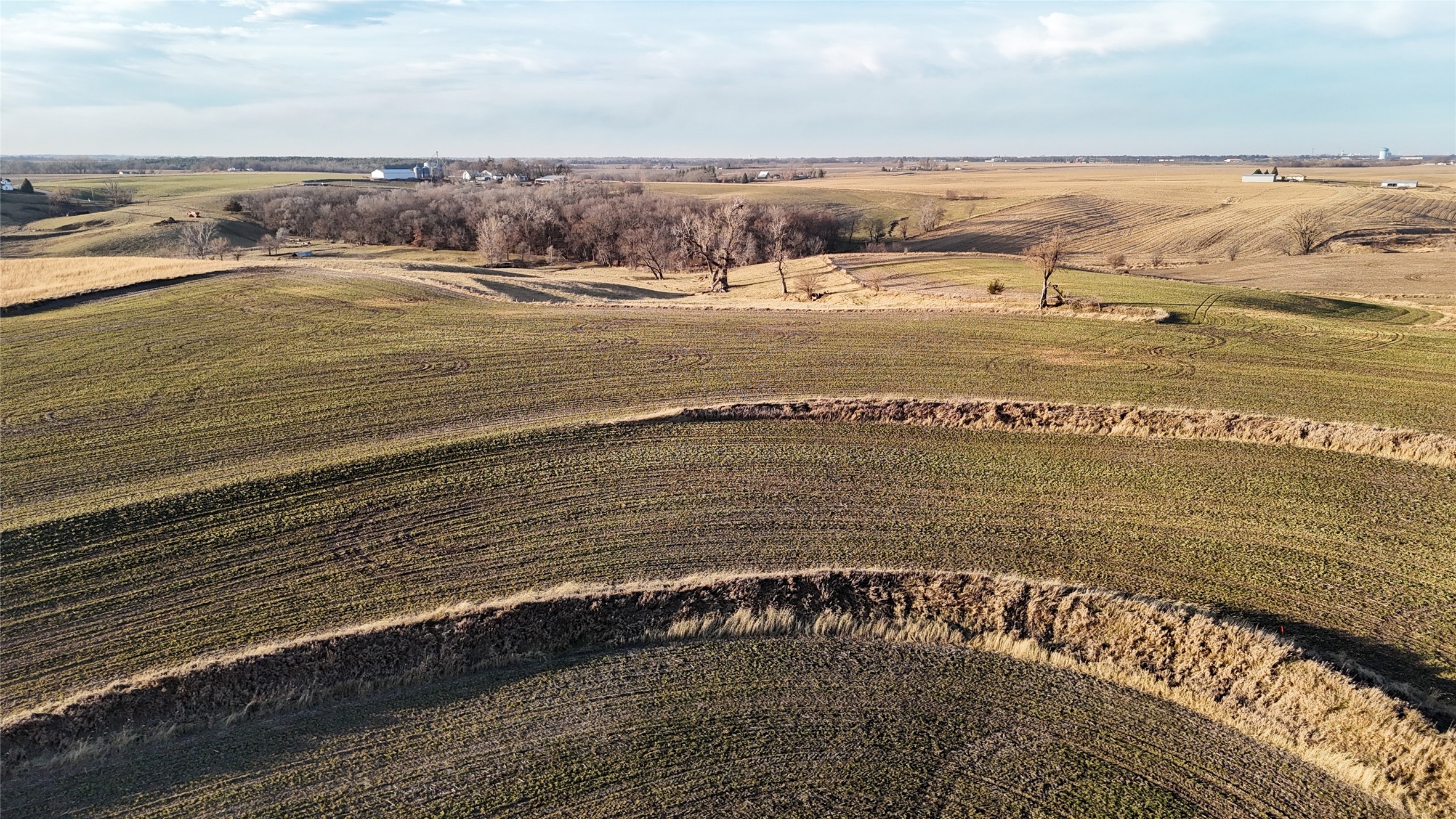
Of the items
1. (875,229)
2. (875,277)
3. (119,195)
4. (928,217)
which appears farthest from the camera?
(119,195)

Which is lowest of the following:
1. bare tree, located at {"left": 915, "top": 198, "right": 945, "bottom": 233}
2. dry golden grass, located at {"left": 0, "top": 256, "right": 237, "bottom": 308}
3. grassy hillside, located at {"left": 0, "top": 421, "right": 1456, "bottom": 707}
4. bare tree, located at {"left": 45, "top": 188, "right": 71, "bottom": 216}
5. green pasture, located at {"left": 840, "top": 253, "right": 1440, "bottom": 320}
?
grassy hillside, located at {"left": 0, "top": 421, "right": 1456, "bottom": 707}

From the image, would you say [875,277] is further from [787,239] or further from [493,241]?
[493,241]

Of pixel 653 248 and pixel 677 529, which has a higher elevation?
pixel 653 248

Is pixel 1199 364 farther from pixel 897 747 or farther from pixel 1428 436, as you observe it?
pixel 897 747

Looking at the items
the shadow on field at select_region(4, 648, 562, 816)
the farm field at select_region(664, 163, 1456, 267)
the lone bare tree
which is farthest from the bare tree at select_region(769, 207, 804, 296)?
the shadow on field at select_region(4, 648, 562, 816)

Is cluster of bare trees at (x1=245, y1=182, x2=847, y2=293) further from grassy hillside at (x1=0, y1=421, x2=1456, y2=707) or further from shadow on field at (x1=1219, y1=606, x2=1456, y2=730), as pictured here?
shadow on field at (x1=1219, y1=606, x2=1456, y2=730)

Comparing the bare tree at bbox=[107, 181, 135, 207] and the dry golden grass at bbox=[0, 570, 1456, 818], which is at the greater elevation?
the bare tree at bbox=[107, 181, 135, 207]

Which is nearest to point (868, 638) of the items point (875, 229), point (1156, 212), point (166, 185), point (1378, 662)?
point (1378, 662)

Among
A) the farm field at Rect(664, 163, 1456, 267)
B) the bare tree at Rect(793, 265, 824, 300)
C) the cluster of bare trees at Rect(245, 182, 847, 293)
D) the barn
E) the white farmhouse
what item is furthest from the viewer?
the barn
